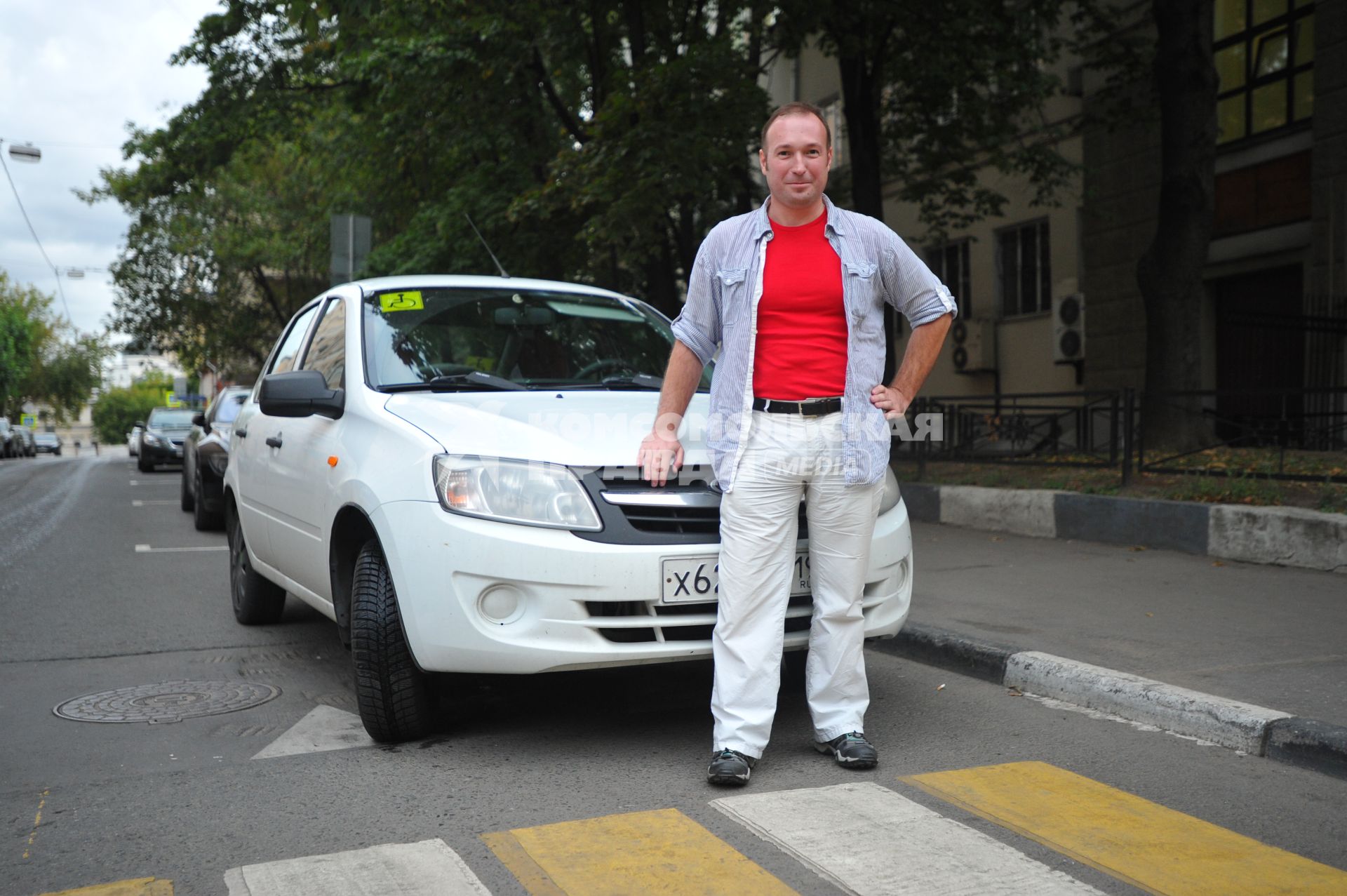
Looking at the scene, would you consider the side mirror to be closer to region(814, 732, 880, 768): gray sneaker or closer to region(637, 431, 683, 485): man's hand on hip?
region(637, 431, 683, 485): man's hand on hip

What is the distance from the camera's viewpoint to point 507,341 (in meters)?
5.16

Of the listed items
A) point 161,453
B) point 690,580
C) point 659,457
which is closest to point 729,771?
point 690,580

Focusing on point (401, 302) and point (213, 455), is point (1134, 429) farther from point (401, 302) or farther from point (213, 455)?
point (213, 455)

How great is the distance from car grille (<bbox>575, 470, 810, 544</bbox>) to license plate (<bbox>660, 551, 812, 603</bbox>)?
0.06m

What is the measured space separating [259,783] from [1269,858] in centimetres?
282

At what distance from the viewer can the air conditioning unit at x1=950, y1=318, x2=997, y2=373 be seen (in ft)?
68.0

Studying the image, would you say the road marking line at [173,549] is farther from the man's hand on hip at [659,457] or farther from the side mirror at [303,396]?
the man's hand on hip at [659,457]

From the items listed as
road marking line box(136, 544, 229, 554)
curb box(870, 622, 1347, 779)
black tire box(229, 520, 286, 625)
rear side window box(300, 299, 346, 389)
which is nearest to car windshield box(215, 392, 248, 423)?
road marking line box(136, 544, 229, 554)

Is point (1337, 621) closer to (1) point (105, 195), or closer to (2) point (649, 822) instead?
(2) point (649, 822)

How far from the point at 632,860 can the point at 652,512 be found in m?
1.14

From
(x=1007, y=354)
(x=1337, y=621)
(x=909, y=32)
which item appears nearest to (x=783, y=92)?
A: (x=1007, y=354)

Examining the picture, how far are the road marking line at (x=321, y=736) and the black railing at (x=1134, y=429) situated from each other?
20.4 feet

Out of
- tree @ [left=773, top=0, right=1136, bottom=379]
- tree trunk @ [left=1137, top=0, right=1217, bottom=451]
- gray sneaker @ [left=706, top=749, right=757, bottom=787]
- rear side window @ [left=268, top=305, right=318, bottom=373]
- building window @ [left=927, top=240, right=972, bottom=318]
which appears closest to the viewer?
gray sneaker @ [left=706, top=749, right=757, bottom=787]

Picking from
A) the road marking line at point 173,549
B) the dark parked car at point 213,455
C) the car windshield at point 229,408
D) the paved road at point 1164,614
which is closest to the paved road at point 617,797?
the paved road at point 1164,614
